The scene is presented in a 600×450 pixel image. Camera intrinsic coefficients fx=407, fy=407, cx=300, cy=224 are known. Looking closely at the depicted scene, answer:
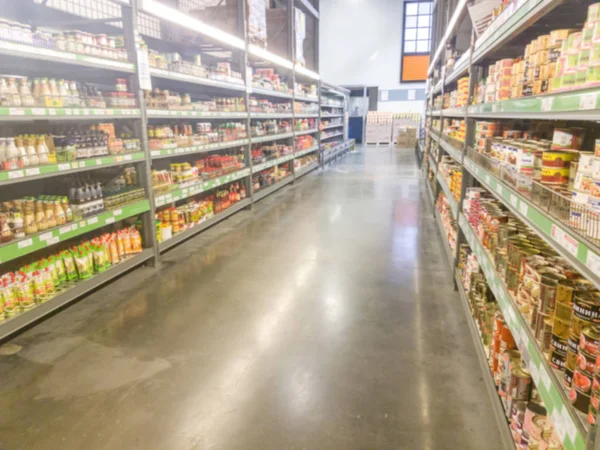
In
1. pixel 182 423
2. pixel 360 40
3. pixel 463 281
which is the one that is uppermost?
pixel 360 40

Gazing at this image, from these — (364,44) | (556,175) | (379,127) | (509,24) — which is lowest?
(556,175)

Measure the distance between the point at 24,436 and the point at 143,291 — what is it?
5.43 feet

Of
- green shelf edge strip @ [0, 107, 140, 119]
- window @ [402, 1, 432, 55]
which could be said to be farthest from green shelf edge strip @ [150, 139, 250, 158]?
window @ [402, 1, 432, 55]

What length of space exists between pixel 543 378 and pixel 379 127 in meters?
19.4

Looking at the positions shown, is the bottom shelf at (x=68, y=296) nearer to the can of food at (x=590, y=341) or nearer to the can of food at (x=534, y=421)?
the can of food at (x=534, y=421)

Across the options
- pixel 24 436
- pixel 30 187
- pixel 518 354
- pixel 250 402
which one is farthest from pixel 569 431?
pixel 30 187

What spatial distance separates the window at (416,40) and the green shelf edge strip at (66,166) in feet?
61.8

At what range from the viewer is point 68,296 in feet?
10.1

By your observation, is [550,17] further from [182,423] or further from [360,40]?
[360,40]

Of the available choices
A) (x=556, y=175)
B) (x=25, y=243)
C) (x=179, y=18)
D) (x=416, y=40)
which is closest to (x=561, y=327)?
(x=556, y=175)

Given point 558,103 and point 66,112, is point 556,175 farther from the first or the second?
point 66,112

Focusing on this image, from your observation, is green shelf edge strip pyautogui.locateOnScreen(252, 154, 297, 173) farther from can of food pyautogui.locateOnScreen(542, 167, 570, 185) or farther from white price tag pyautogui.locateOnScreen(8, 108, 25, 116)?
can of food pyautogui.locateOnScreen(542, 167, 570, 185)

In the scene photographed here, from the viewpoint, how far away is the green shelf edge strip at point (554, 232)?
3.39 ft

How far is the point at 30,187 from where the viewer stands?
3.48 m
